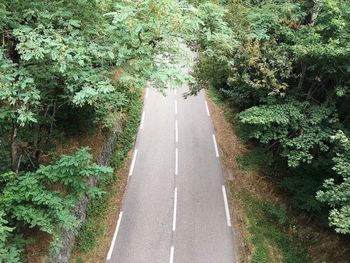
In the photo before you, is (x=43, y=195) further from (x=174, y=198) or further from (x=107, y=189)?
(x=174, y=198)

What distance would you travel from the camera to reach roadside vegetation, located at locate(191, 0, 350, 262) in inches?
496

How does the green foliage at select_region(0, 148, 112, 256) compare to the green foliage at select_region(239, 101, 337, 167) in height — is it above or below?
below

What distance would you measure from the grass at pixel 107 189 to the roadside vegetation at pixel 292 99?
5.59 m

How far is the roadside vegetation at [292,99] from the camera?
496 inches

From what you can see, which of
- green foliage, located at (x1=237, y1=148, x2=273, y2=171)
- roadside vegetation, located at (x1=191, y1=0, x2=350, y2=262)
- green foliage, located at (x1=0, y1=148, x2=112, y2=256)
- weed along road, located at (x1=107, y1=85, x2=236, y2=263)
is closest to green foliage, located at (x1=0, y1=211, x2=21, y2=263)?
green foliage, located at (x1=0, y1=148, x2=112, y2=256)

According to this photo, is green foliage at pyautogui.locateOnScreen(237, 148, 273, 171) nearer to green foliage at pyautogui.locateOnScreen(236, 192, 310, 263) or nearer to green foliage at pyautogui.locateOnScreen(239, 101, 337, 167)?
green foliage at pyautogui.locateOnScreen(236, 192, 310, 263)

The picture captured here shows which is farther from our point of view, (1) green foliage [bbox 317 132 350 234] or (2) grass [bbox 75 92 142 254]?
(2) grass [bbox 75 92 142 254]

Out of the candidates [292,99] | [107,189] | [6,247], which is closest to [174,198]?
[107,189]

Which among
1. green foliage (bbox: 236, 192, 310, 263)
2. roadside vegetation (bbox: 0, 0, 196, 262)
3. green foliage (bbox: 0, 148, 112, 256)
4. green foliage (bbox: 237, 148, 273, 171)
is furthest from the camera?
green foliage (bbox: 237, 148, 273, 171)

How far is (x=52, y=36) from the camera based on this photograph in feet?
28.8

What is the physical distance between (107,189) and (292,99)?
9.20 metres

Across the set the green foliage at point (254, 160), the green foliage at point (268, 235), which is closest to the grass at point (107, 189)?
the green foliage at point (254, 160)

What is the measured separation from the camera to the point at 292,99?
47.5 feet

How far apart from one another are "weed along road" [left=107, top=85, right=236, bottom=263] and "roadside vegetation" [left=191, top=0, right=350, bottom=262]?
142 cm
